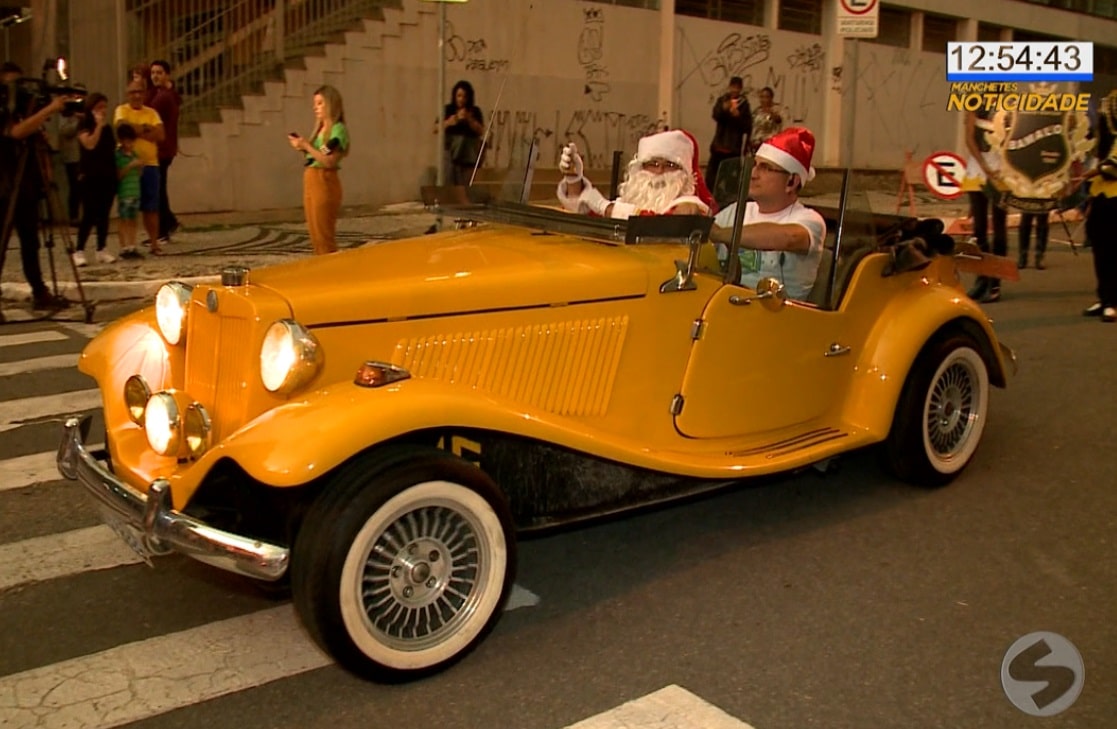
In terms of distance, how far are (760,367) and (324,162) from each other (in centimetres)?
632

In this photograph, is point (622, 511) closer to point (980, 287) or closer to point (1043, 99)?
point (980, 287)

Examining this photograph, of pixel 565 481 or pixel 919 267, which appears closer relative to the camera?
pixel 565 481

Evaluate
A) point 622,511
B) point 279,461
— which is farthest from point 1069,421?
point 279,461

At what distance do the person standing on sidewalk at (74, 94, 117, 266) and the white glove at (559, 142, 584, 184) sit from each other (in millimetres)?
7013

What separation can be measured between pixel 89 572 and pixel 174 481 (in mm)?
1017

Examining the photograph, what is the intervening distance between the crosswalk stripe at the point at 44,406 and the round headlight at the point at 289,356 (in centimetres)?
327

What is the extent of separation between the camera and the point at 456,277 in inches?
150

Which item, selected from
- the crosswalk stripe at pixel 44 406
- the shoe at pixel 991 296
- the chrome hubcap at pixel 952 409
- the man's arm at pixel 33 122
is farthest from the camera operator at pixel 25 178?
the shoe at pixel 991 296

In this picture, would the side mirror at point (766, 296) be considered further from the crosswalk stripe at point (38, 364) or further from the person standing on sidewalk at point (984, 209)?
the person standing on sidewalk at point (984, 209)

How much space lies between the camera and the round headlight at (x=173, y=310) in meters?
3.99

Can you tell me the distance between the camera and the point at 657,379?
4.18m

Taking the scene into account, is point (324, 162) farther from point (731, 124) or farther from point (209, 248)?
point (731, 124)

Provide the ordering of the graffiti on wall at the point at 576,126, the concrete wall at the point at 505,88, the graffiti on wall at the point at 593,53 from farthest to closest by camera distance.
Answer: the graffiti on wall at the point at 593,53
the graffiti on wall at the point at 576,126
the concrete wall at the point at 505,88

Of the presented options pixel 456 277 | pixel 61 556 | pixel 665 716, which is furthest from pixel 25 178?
pixel 665 716
